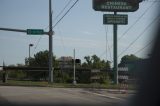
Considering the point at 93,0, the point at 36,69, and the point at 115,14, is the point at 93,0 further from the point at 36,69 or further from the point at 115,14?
the point at 36,69

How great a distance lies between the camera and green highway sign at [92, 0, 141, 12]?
2028 inches

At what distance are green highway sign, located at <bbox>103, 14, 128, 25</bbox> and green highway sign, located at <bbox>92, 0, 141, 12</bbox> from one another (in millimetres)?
760

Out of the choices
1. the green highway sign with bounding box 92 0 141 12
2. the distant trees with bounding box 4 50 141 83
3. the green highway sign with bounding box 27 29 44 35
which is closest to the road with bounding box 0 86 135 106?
the green highway sign with bounding box 27 29 44 35

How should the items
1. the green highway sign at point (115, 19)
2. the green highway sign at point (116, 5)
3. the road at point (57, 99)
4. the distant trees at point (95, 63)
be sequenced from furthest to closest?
the distant trees at point (95, 63) < the green highway sign at point (116, 5) < the green highway sign at point (115, 19) < the road at point (57, 99)

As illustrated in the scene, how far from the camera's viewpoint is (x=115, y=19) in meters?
51.4

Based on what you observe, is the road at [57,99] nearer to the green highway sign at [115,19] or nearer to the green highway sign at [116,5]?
the green highway sign at [115,19]

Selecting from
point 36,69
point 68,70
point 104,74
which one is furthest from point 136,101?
point 36,69

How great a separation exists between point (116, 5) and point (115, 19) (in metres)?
1.81

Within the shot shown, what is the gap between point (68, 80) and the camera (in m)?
61.4

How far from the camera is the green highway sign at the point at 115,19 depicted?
51.0 meters

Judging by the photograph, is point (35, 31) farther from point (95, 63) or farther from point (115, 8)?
point (95, 63)

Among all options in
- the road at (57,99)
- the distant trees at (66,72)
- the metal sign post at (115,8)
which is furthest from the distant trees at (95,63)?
the road at (57,99)

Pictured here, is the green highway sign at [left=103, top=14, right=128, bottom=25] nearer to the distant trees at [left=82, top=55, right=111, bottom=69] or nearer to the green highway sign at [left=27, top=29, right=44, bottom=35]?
the green highway sign at [left=27, top=29, right=44, bottom=35]

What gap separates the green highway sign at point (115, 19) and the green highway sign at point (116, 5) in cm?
76
